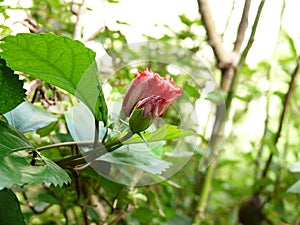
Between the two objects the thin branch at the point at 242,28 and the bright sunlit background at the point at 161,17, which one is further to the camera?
the thin branch at the point at 242,28

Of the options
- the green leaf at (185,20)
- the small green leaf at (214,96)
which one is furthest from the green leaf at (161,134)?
the green leaf at (185,20)

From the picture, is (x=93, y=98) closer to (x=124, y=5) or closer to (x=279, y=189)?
(x=124, y=5)

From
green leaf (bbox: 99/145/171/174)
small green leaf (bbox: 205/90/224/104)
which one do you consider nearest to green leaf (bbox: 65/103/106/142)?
green leaf (bbox: 99/145/171/174)

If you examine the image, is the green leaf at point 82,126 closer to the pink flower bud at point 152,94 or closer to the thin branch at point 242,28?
the pink flower bud at point 152,94

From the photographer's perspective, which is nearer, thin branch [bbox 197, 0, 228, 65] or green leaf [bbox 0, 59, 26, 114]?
green leaf [bbox 0, 59, 26, 114]

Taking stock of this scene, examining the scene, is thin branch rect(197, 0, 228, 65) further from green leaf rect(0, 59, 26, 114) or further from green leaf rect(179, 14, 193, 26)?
green leaf rect(0, 59, 26, 114)

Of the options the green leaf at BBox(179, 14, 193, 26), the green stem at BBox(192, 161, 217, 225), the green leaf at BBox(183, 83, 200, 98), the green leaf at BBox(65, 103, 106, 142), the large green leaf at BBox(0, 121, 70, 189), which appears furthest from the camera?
the green leaf at BBox(179, 14, 193, 26)

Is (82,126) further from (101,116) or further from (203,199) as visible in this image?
(203,199)

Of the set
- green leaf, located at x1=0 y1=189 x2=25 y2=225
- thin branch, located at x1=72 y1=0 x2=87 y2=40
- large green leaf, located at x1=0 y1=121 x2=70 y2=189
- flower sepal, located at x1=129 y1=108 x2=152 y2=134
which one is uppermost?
thin branch, located at x1=72 y1=0 x2=87 y2=40
